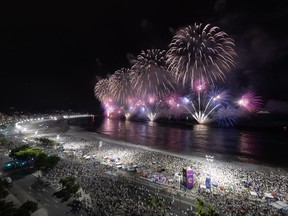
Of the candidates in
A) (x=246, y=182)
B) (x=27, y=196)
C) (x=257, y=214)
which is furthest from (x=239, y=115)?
(x=27, y=196)

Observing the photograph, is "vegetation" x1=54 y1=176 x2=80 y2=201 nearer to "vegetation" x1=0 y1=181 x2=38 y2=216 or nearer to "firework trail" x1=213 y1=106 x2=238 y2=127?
"vegetation" x1=0 y1=181 x2=38 y2=216

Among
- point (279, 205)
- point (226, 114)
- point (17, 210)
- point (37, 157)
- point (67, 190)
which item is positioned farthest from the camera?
point (226, 114)

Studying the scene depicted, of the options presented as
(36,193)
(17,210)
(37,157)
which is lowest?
(36,193)

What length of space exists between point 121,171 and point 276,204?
27.9 m

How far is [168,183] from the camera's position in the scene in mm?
34719

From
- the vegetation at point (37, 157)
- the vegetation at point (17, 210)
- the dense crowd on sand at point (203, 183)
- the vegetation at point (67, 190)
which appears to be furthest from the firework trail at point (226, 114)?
the vegetation at point (17, 210)

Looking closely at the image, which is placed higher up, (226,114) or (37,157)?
(226,114)

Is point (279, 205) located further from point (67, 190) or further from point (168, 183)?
point (67, 190)

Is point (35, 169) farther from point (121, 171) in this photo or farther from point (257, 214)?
point (257, 214)

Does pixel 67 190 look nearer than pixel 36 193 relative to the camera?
Yes

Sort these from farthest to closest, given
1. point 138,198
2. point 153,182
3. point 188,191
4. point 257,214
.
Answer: point 153,182 < point 188,191 < point 138,198 < point 257,214

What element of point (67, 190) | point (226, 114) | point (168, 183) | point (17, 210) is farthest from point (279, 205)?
point (226, 114)

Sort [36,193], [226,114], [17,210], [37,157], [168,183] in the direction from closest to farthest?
[17,210] < [36,193] < [168,183] < [37,157] < [226,114]

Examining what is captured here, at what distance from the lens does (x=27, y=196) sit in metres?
29.0
